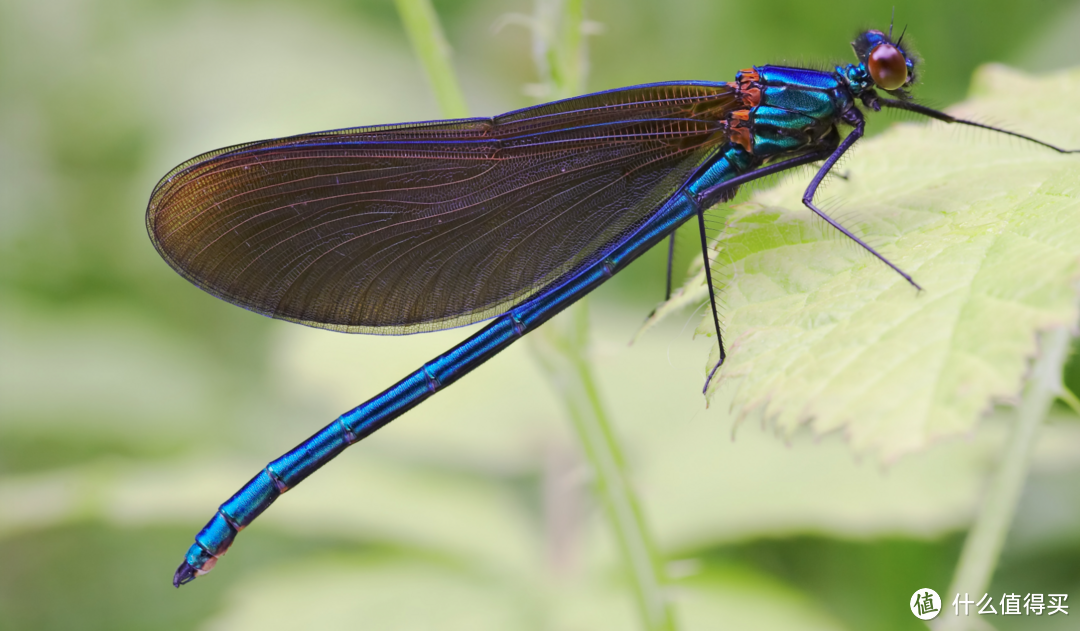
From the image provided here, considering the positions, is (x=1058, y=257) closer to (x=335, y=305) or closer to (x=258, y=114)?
(x=335, y=305)

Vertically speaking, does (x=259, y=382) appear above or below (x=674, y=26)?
below

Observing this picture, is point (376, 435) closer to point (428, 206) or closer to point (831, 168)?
point (428, 206)

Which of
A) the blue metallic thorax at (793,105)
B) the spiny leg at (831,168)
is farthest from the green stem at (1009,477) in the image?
the blue metallic thorax at (793,105)

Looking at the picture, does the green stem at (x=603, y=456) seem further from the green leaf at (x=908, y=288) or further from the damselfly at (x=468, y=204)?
the green leaf at (x=908, y=288)

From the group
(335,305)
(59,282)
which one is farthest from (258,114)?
(335,305)

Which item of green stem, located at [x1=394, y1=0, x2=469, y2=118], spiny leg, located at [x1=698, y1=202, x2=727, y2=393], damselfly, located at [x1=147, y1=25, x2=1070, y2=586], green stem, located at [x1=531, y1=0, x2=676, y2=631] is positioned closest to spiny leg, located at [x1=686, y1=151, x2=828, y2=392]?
damselfly, located at [x1=147, y1=25, x2=1070, y2=586]

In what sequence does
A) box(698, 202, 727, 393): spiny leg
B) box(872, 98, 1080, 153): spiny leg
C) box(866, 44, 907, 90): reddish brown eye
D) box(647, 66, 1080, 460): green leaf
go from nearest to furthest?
1. box(647, 66, 1080, 460): green leaf
2. box(698, 202, 727, 393): spiny leg
3. box(872, 98, 1080, 153): spiny leg
4. box(866, 44, 907, 90): reddish brown eye

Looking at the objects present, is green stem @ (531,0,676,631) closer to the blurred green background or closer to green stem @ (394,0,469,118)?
the blurred green background
